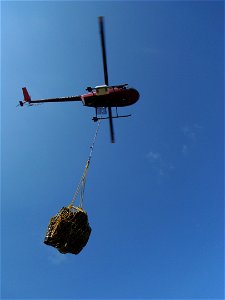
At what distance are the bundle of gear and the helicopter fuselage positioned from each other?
7463mm

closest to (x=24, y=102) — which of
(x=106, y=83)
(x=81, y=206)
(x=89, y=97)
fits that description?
(x=89, y=97)

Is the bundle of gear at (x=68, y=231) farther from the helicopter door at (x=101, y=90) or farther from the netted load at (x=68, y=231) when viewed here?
the helicopter door at (x=101, y=90)

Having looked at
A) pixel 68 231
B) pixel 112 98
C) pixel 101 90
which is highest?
pixel 112 98

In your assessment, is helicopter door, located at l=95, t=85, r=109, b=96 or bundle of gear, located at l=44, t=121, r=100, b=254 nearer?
bundle of gear, located at l=44, t=121, r=100, b=254

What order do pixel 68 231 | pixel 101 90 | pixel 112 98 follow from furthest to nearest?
pixel 112 98, pixel 101 90, pixel 68 231

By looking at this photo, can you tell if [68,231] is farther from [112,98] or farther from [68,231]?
[112,98]

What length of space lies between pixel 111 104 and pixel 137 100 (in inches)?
68.7

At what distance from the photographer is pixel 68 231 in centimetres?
1314

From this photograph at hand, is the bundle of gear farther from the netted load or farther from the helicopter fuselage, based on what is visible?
the helicopter fuselage

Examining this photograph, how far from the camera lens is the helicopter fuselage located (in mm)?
19016

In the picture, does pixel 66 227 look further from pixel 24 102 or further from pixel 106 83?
pixel 24 102

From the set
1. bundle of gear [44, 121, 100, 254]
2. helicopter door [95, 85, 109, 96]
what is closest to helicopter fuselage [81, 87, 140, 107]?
helicopter door [95, 85, 109, 96]

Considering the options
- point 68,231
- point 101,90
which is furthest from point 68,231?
point 101,90

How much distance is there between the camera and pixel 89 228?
13805mm
